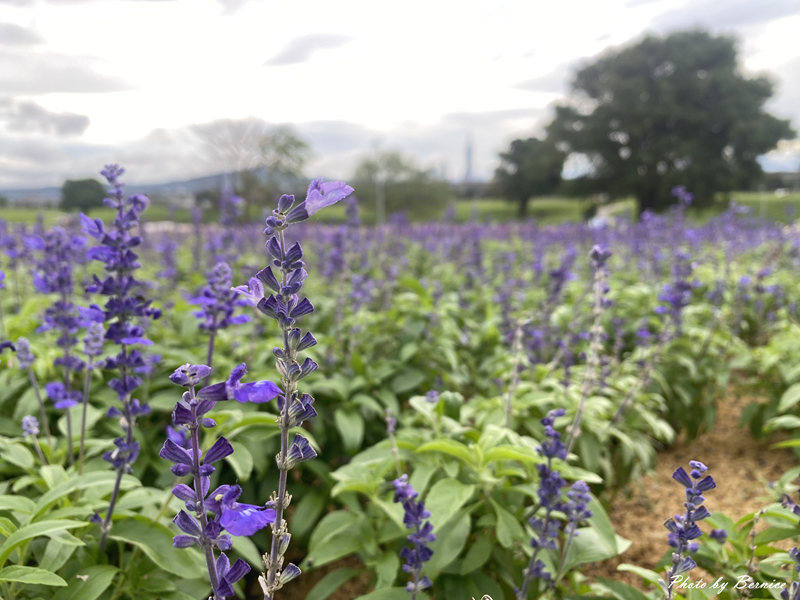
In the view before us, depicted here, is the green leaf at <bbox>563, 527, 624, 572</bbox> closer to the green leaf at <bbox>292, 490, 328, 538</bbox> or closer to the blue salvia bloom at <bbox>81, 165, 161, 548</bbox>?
the green leaf at <bbox>292, 490, 328, 538</bbox>

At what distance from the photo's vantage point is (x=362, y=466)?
2719 millimetres

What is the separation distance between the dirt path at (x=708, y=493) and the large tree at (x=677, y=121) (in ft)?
123

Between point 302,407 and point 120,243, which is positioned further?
Result: point 120,243

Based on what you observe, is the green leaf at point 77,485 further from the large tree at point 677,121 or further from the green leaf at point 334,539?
the large tree at point 677,121

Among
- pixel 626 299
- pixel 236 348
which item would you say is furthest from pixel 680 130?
pixel 236 348

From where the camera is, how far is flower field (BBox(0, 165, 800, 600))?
1611 mm

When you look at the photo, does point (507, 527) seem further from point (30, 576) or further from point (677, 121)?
point (677, 121)

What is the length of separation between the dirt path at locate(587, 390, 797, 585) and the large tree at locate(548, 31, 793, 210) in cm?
3752

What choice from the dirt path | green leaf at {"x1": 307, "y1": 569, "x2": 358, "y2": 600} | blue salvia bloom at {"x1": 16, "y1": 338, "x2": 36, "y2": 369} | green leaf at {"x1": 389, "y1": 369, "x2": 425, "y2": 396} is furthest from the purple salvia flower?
the dirt path

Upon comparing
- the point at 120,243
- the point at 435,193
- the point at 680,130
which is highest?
the point at 680,130

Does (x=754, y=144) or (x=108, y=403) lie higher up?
(x=754, y=144)

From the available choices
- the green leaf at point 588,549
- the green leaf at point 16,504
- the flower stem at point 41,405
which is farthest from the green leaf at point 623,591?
the flower stem at point 41,405

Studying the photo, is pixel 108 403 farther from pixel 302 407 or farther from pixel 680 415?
pixel 680 415

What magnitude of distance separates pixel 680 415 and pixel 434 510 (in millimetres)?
3755
